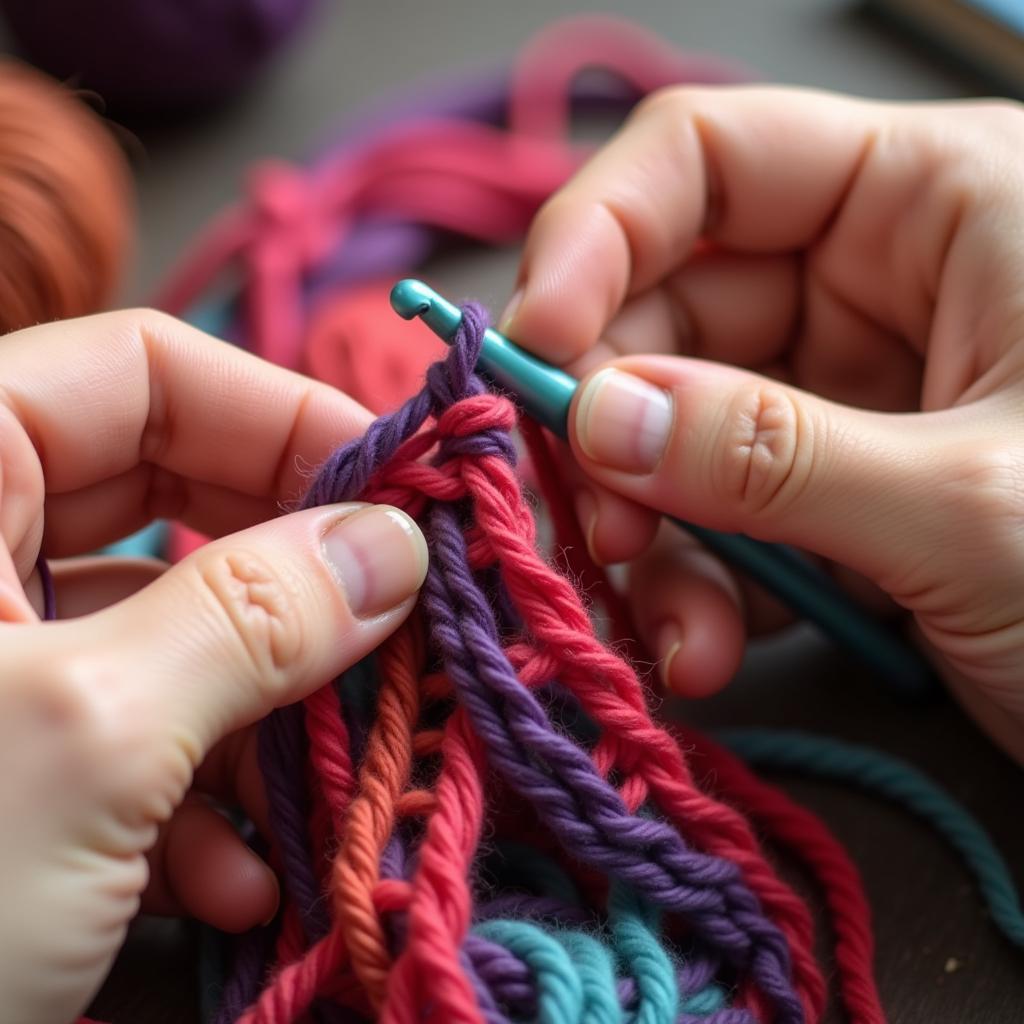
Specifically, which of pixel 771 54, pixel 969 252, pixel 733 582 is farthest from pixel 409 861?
pixel 771 54

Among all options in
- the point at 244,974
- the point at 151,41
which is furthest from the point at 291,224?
the point at 244,974

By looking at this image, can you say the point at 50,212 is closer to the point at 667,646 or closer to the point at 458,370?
the point at 458,370

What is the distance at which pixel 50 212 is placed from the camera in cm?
81

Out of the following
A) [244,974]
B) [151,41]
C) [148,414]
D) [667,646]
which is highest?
[151,41]

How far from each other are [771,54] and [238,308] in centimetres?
75

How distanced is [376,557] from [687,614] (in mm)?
287

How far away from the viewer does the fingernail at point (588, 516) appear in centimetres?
74

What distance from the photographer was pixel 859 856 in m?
0.73

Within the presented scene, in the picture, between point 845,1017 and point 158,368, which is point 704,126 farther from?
point 845,1017

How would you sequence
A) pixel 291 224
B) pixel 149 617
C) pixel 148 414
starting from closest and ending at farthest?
pixel 149 617 → pixel 148 414 → pixel 291 224

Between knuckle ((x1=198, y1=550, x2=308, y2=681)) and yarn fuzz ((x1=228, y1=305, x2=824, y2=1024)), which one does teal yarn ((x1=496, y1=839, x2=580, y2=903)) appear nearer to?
yarn fuzz ((x1=228, y1=305, x2=824, y2=1024))

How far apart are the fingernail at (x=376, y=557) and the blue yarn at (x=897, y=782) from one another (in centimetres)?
31

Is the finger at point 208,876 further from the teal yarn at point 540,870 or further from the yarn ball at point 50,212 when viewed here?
the yarn ball at point 50,212

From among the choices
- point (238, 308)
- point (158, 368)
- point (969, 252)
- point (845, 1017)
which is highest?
point (969, 252)
